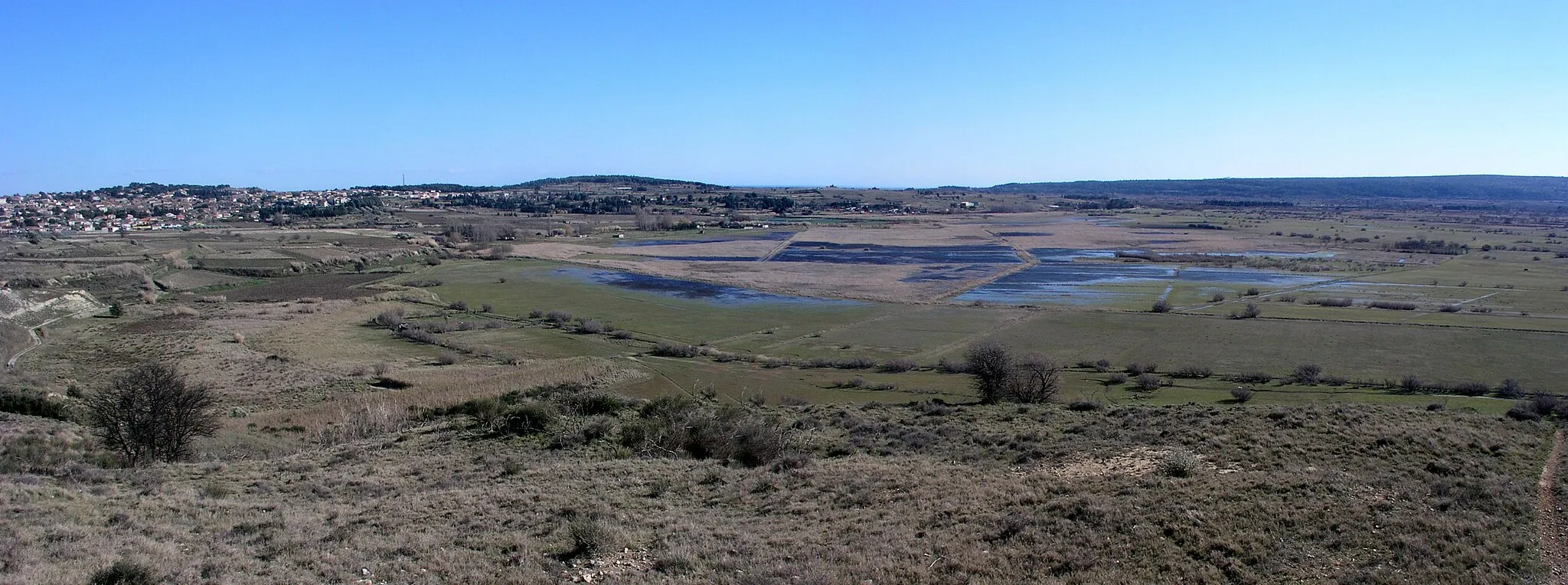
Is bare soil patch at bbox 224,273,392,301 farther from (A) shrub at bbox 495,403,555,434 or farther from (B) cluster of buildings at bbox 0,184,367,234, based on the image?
(B) cluster of buildings at bbox 0,184,367,234

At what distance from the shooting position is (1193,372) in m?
34.2

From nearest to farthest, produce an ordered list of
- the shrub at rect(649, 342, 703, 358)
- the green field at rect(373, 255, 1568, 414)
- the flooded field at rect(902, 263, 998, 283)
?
the green field at rect(373, 255, 1568, 414) < the shrub at rect(649, 342, 703, 358) < the flooded field at rect(902, 263, 998, 283)

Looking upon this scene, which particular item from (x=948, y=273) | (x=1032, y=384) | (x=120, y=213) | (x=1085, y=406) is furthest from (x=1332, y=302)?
(x=120, y=213)

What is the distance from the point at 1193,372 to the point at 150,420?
114ft

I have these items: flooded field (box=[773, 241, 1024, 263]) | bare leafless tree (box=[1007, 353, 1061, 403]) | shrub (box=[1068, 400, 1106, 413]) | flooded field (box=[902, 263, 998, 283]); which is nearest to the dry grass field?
shrub (box=[1068, 400, 1106, 413])

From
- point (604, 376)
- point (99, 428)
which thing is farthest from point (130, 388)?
point (604, 376)

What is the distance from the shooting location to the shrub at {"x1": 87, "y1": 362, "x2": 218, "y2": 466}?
18.7 metres

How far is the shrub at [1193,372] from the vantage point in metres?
33.8

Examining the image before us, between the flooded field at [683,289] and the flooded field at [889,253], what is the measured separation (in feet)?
61.5

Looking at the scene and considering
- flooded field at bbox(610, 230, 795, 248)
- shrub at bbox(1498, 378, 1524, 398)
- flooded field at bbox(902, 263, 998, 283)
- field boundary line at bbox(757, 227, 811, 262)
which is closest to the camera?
shrub at bbox(1498, 378, 1524, 398)

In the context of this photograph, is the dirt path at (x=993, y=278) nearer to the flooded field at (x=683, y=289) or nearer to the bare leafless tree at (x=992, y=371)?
the flooded field at (x=683, y=289)

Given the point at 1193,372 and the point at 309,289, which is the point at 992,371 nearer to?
the point at 1193,372

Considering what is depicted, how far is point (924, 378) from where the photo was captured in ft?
115

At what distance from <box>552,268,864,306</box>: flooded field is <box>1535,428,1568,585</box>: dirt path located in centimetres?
4421
